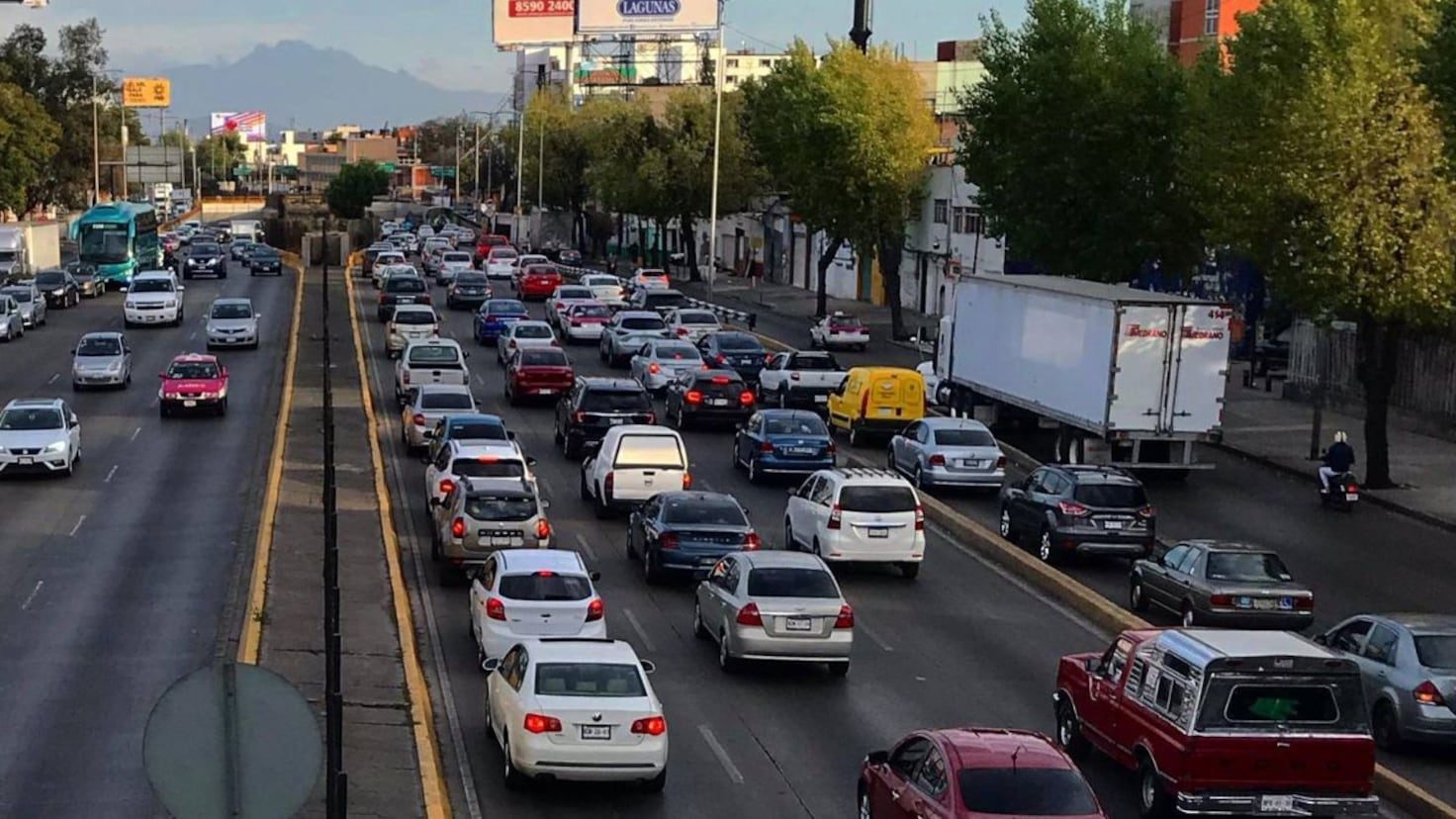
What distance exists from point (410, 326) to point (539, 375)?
10.2 meters

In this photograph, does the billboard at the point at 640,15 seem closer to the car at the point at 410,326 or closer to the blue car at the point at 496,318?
the blue car at the point at 496,318

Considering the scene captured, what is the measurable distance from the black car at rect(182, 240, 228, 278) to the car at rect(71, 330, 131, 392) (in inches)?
1782

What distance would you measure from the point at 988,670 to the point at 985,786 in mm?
9285

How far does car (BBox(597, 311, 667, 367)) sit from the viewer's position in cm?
5655

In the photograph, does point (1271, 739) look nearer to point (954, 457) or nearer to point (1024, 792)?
point (1024, 792)

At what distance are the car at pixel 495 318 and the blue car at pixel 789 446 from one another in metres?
25.5

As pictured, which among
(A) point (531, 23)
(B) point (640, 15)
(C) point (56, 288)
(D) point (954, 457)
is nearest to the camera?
(D) point (954, 457)

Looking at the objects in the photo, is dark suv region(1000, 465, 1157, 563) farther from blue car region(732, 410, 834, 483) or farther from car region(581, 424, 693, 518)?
blue car region(732, 410, 834, 483)

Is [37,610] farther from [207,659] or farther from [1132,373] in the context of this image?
[1132,373]

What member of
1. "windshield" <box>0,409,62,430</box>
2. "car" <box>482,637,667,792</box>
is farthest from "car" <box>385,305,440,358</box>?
"car" <box>482,637,667,792</box>

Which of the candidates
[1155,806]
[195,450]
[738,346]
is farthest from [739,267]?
[1155,806]

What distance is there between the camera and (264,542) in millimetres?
29250

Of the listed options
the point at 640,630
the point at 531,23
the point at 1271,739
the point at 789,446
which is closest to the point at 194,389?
the point at 789,446

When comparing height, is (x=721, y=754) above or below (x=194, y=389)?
above
